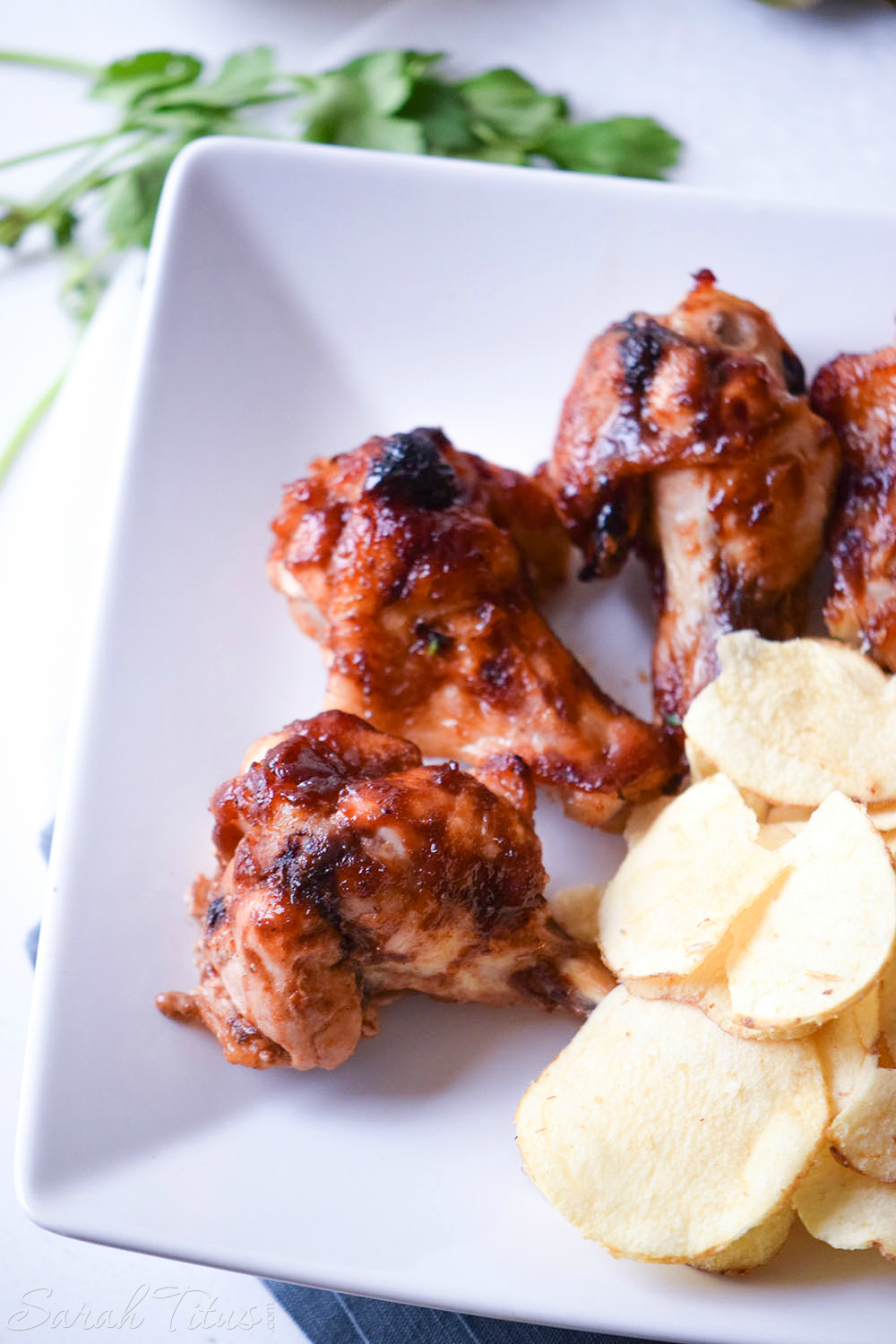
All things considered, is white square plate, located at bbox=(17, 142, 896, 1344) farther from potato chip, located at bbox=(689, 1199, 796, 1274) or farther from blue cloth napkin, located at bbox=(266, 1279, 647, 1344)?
blue cloth napkin, located at bbox=(266, 1279, 647, 1344)

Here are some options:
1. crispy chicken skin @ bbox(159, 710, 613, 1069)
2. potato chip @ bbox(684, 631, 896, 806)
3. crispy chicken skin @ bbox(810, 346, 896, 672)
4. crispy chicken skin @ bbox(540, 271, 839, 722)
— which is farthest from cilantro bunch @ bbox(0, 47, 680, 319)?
crispy chicken skin @ bbox(159, 710, 613, 1069)

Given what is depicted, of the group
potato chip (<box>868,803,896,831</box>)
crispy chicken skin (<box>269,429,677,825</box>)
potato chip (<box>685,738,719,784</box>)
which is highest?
crispy chicken skin (<box>269,429,677,825</box>)

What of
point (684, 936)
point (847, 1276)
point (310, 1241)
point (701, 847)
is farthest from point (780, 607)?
point (310, 1241)

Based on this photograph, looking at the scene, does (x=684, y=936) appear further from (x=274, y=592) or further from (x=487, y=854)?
(x=274, y=592)

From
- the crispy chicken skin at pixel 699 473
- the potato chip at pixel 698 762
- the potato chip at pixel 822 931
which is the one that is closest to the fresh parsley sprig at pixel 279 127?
the crispy chicken skin at pixel 699 473

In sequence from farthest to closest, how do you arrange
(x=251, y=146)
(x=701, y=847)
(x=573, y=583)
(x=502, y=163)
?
(x=502, y=163), (x=251, y=146), (x=573, y=583), (x=701, y=847)

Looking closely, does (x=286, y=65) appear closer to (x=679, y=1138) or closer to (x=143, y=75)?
(x=143, y=75)

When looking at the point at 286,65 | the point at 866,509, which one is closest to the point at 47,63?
the point at 286,65
